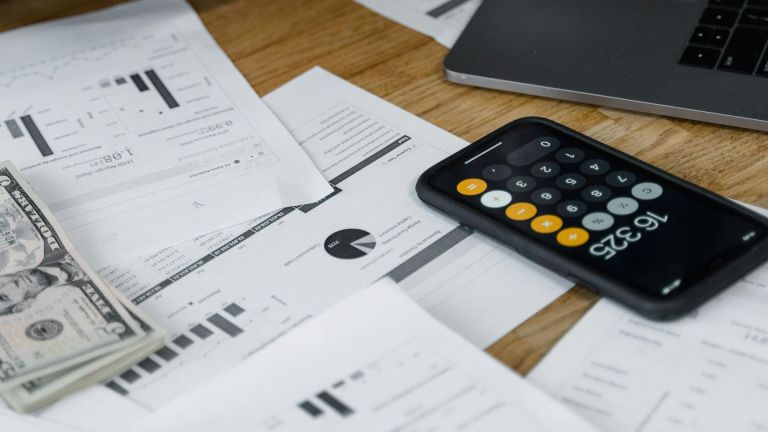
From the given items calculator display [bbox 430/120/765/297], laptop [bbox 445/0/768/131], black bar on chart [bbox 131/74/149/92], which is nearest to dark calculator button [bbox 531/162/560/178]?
calculator display [bbox 430/120/765/297]

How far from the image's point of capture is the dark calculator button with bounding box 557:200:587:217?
1.76ft

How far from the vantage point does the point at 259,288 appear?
54 cm

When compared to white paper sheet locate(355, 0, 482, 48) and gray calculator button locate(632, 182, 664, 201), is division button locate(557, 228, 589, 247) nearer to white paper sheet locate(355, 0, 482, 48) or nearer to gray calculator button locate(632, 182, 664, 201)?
gray calculator button locate(632, 182, 664, 201)

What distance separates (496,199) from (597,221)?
0.06m

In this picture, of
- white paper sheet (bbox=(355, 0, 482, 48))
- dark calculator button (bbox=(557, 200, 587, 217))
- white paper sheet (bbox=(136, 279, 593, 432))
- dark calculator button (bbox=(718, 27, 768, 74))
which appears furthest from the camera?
white paper sheet (bbox=(355, 0, 482, 48))

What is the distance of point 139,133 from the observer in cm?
69

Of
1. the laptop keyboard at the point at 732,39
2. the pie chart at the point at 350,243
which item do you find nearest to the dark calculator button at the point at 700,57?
the laptop keyboard at the point at 732,39

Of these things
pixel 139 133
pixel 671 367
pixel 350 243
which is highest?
pixel 139 133

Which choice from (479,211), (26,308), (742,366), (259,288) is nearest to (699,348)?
(742,366)

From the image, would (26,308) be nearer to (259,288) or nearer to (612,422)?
(259,288)

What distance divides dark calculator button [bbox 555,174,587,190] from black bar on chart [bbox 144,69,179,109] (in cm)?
32

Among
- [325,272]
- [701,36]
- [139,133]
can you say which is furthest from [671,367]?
[139,133]

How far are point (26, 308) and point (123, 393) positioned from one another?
3.5 inches

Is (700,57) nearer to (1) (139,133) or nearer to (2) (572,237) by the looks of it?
(2) (572,237)
